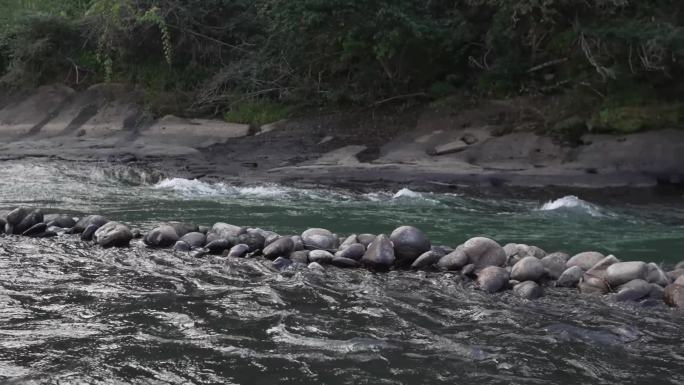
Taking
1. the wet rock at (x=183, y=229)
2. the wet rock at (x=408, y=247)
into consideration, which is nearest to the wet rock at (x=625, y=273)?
the wet rock at (x=408, y=247)

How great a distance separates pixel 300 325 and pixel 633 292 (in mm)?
2777

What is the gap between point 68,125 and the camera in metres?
19.2

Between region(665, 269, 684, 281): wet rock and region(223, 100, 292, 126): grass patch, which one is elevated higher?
region(223, 100, 292, 126): grass patch

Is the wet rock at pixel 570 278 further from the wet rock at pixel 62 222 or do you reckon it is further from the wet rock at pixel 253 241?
the wet rock at pixel 62 222

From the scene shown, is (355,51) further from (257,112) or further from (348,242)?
(348,242)

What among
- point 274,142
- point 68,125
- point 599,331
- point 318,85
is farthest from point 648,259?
point 68,125

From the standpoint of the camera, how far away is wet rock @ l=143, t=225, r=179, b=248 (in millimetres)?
8156

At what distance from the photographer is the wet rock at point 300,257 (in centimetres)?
743

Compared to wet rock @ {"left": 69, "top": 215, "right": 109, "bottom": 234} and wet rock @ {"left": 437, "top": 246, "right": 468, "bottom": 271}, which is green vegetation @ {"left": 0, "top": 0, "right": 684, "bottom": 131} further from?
wet rock @ {"left": 437, "top": 246, "right": 468, "bottom": 271}

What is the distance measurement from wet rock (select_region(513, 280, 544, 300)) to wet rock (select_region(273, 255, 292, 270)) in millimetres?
2105

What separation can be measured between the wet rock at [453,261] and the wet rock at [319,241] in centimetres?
116

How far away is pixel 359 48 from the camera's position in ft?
55.1

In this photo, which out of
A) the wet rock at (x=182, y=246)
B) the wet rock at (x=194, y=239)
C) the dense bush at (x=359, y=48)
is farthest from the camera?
the dense bush at (x=359, y=48)

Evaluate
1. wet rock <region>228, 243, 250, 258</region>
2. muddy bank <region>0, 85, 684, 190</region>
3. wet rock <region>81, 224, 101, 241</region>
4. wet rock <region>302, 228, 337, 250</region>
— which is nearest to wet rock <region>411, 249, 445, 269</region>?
wet rock <region>302, 228, 337, 250</region>
